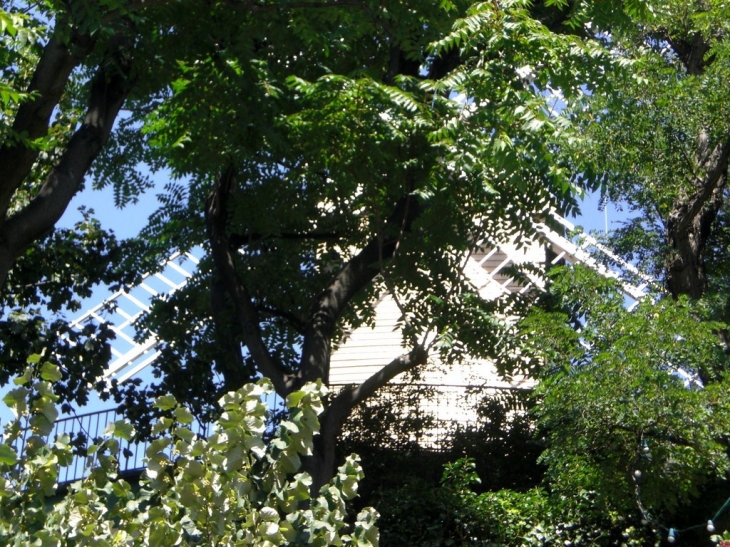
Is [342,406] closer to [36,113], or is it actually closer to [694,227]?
[36,113]

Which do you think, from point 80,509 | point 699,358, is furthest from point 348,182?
point 80,509

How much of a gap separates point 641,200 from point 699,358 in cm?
306

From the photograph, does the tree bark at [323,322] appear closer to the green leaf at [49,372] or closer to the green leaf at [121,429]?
the green leaf at [121,429]

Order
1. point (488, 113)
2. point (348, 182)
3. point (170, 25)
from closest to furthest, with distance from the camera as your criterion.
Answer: point (488, 113) → point (348, 182) → point (170, 25)

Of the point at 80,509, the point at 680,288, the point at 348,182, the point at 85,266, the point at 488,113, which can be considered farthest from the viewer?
the point at 85,266

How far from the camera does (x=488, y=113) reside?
9039 millimetres

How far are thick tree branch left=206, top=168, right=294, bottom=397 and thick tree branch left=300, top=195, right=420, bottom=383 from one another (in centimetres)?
40

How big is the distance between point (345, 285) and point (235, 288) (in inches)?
50.7

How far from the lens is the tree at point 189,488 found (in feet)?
13.2

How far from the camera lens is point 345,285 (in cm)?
1111

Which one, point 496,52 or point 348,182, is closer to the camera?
point 496,52

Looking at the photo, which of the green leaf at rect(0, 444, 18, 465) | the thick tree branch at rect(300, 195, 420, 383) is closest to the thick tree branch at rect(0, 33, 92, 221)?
the thick tree branch at rect(300, 195, 420, 383)

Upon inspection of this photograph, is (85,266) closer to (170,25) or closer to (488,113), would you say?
(170,25)

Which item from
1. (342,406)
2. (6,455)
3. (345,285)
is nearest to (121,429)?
(6,455)
